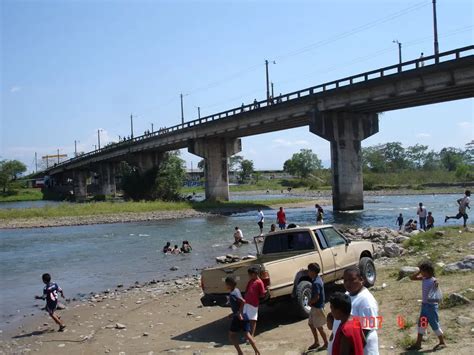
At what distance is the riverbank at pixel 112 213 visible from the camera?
54250 mm

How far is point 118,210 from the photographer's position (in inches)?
2440

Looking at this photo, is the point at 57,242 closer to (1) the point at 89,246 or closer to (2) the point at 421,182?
(1) the point at 89,246

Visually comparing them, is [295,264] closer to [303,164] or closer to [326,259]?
[326,259]

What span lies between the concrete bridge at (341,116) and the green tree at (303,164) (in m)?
105

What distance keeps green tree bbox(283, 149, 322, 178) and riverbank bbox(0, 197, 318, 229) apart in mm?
115006

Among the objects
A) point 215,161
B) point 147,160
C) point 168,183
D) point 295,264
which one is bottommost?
point 295,264

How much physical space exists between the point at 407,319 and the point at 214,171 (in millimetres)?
63899

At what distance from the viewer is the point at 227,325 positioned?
40.4 feet

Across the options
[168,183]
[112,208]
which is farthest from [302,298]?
[168,183]

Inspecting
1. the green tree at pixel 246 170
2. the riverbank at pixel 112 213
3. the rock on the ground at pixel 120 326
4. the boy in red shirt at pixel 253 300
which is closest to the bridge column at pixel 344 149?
the riverbank at pixel 112 213

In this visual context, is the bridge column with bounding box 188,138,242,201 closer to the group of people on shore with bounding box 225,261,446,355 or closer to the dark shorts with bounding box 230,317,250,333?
the group of people on shore with bounding box 225,261,446,355

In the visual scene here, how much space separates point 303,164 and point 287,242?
17289 cm

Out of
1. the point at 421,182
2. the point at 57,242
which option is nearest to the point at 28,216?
the point at 57,242

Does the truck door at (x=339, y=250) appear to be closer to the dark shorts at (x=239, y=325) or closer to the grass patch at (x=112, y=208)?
the dark shorts at (x=239, y=325)
